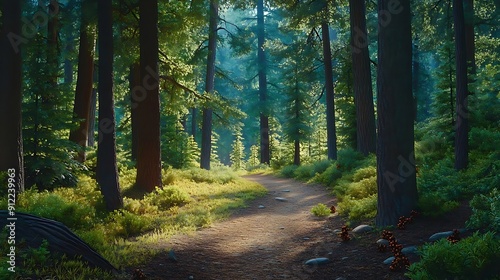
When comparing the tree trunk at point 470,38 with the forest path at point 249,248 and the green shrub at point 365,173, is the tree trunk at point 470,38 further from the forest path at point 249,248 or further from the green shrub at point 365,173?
the forest path at point 249,248

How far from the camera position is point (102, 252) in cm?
561

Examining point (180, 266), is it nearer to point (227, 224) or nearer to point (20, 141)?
point (227, 224)

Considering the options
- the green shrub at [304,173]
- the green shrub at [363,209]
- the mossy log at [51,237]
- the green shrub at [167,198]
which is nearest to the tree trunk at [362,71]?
the green shrub at [304,173]

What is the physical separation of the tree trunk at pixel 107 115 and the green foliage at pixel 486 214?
745 centimetres

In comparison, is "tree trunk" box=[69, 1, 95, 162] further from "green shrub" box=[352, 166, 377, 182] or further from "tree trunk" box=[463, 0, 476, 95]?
"tree trunk" box=[463, 0, 476, 95]

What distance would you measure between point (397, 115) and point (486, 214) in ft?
7.67

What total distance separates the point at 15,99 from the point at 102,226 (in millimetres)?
3574

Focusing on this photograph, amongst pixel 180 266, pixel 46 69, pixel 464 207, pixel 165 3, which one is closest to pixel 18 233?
pixel 180 266

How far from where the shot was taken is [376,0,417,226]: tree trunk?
7.02 meters

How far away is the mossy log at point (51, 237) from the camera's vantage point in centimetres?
453

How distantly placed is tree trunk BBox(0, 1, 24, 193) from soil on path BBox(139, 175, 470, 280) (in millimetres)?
4246

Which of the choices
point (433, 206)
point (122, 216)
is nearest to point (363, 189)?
point (433, 206)

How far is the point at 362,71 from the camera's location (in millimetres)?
13797

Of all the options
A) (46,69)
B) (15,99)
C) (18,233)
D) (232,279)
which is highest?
(46,69)
